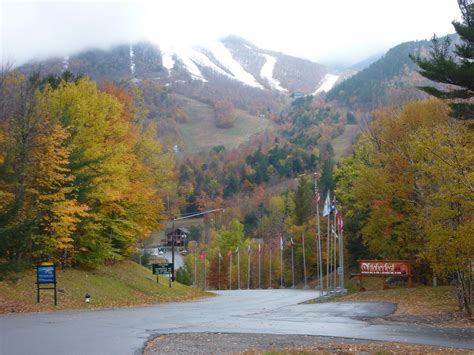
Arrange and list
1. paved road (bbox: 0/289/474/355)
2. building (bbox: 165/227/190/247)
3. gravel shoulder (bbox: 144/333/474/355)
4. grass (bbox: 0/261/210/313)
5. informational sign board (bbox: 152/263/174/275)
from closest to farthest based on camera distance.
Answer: gravel shoulder (bbox: 144/333/474/355), paved road (bbox: 0/289/474/355), grass (bbox: 0/261/210/313), informational sign board (bbox: 152/263/174/275), building (bbox: 165/227/190/247)

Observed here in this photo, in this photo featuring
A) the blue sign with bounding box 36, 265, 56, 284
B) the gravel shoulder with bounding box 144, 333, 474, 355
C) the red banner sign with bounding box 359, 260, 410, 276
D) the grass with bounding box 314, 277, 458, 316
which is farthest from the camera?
the red banner sign with bounding box 359, 260, 410, 276

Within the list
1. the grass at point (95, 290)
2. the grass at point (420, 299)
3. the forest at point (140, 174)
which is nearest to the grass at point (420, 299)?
the grass at point (420, 299)

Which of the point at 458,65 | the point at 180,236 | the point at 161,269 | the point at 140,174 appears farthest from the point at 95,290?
the point at 180,236

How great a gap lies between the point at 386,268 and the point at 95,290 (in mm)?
17641

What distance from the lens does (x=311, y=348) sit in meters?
13.9

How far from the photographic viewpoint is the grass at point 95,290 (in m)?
26.2

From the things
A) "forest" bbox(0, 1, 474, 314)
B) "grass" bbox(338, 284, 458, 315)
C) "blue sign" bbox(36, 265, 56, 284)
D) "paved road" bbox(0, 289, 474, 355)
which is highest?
"forest" bbox(0, 1, 474, 314)

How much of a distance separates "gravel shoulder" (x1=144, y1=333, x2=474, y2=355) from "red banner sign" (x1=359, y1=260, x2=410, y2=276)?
21071 mm

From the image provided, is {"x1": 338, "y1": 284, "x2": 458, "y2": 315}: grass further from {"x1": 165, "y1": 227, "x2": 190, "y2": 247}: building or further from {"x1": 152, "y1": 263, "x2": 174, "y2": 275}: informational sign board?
{"x1": 165, "y1": 227, "x2": 190, "y2": 247}: building

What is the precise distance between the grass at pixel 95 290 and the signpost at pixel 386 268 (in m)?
12.8

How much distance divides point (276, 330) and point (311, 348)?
414cm

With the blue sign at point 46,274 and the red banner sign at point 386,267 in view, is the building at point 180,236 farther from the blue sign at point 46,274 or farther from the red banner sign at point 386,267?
the blue sign at point 46,274

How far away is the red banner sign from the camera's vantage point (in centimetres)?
3591

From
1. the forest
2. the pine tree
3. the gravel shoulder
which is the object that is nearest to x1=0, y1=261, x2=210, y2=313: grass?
the forest
